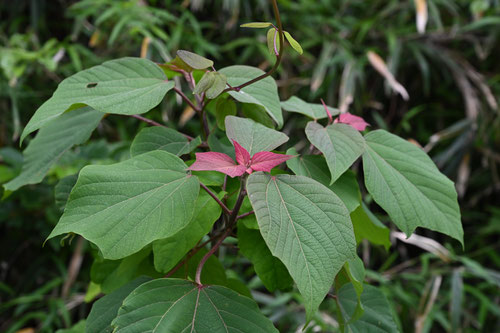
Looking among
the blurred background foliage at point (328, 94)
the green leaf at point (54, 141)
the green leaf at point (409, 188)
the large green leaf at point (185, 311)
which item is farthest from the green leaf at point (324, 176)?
the blurred background foliage at point (328, 94)

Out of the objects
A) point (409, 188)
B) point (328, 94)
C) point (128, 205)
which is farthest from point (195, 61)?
point (328, 94)

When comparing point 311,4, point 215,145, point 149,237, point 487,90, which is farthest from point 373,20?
point 149,237

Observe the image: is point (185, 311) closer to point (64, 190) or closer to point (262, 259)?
point (262, 259)

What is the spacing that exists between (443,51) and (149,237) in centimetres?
163

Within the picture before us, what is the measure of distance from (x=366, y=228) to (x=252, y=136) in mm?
177

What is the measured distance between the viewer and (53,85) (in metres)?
1.56

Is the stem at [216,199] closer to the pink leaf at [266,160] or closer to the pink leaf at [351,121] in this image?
the pink leaf at [266,160]

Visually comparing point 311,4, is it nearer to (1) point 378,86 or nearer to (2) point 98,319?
(1) point 378,86

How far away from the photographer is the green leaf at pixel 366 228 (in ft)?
1.50

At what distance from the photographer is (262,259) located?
407 mm

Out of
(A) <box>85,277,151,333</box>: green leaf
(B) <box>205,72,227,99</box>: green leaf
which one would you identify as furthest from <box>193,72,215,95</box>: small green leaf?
(A) <box>85,277,151,333</box>: green leaf

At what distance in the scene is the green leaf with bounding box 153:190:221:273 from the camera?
386 mm

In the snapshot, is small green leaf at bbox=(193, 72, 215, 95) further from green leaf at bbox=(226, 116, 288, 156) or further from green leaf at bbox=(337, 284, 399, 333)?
green leaf at bbox=(337, 284, 399, 333)

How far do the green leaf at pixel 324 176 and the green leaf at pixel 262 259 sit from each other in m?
0.07
